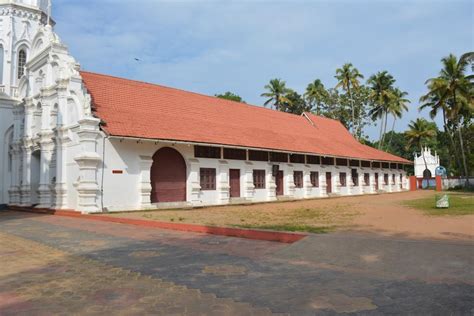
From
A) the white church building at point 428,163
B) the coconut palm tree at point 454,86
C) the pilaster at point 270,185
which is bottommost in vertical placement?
the pilaster at point 270,185

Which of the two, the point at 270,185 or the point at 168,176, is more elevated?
the point at 168,176

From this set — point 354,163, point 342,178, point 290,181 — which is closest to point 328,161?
point 342,178

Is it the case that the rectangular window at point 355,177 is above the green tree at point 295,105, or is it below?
below

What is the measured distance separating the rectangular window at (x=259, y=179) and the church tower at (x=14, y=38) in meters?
17.0

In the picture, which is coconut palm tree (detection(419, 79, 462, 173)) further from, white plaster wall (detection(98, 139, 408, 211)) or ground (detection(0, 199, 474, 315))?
ground (detection(0, 199, 474, 315))

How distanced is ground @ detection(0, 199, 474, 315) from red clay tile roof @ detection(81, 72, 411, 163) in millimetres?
10436

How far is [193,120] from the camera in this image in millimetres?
22031

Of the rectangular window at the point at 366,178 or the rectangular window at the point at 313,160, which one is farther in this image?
the rectangular window at the point at 366,178

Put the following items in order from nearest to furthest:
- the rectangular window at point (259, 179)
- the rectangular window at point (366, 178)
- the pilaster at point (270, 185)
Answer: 1. the rectangular window at point (259, 179)
2. the pilaster at point (270, 185)
3. the rectangular window at point (366, 178)

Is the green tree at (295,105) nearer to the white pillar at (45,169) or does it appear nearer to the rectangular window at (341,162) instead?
the rectangular window at (341,162)

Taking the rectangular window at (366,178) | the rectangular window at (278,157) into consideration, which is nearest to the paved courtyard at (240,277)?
the rectangular window at (278,157)

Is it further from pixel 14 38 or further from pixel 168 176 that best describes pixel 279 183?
pixel 14 38

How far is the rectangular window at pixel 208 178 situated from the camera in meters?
20.4

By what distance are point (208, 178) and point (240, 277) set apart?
15546mm
